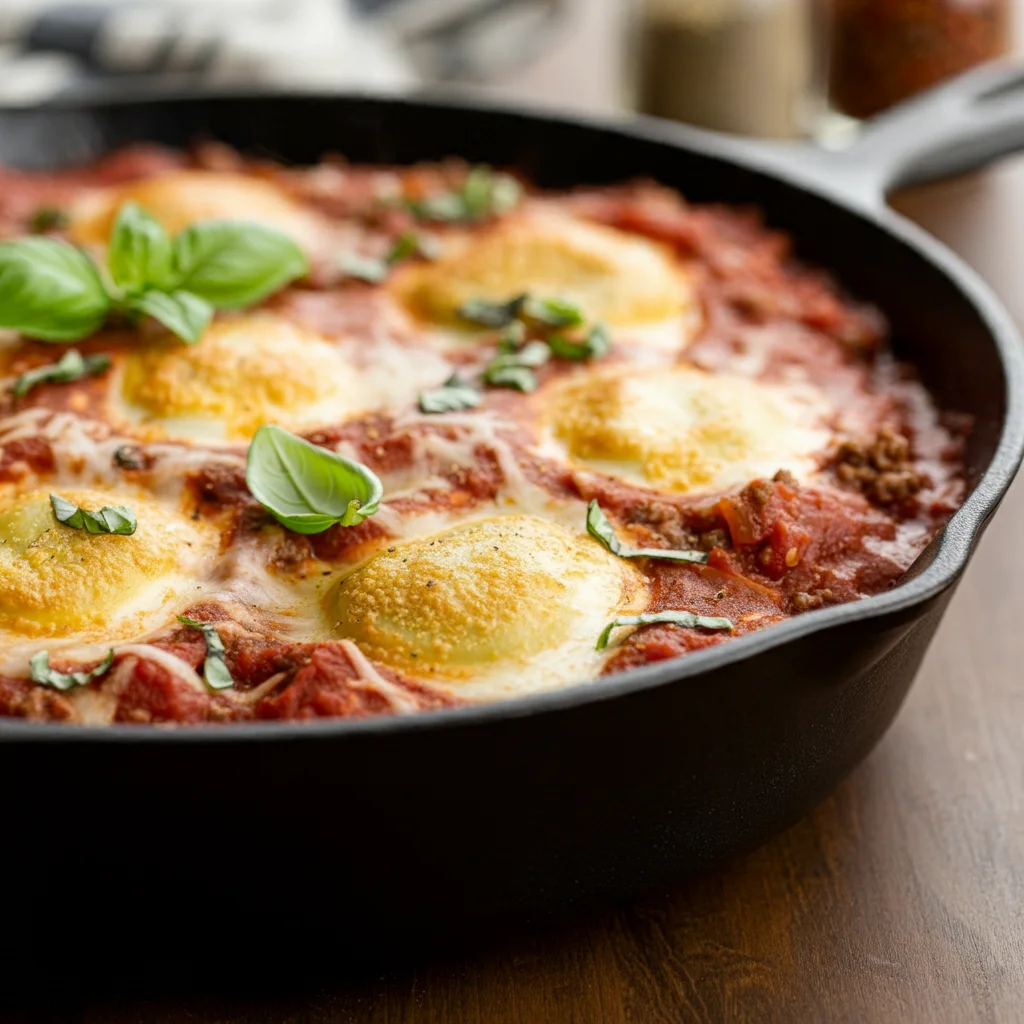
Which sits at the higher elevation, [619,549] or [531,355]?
[531,355]

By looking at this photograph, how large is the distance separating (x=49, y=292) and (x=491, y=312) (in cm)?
121

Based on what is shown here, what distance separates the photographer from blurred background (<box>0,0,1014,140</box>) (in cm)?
601

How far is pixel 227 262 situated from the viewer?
4.00 metres

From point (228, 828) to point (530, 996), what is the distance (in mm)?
789

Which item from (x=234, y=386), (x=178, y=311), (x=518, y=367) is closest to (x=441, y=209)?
(x=518, y=367)

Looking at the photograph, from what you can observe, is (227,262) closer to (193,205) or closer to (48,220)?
(193,205)

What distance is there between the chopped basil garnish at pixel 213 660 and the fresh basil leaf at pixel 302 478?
0.33 metres

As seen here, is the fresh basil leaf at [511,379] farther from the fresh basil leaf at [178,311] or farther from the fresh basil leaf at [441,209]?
the fresh basil leaf at [441,209]

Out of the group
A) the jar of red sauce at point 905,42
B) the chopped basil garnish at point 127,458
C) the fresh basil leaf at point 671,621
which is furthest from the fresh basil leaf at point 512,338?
the jar of red sauce at point 905,42

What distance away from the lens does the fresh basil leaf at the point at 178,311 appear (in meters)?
3.80

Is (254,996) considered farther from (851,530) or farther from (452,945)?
(851,530)

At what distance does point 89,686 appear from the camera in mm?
2871

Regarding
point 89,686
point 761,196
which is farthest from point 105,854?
point 761,196

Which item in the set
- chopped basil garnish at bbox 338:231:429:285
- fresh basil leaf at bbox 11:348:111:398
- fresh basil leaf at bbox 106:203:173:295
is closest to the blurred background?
chopped basil garnish at bbox 338:231:429:285
